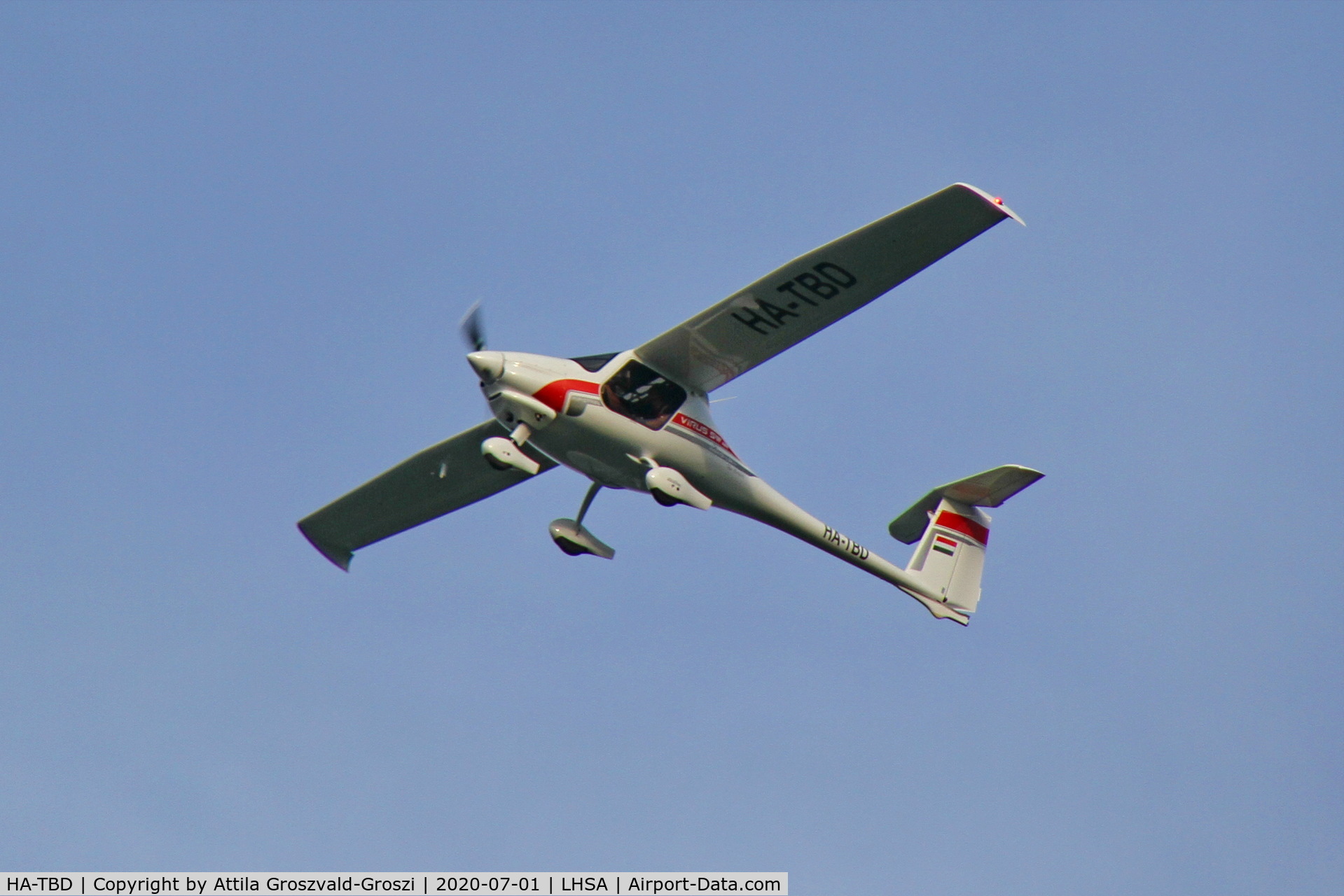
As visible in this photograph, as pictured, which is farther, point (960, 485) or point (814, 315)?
point (960, 485)

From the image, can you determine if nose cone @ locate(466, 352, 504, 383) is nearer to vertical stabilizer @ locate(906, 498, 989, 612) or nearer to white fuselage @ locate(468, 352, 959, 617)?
white fuselage @ locate(468, 352, 959, 617)

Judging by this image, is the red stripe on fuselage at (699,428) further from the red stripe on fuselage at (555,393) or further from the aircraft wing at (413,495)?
the aircraft wing at (413,495)

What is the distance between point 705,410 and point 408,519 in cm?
473

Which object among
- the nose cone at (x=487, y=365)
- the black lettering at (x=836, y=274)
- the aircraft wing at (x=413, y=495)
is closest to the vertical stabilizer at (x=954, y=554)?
the black lettering at (x=836, y=274)

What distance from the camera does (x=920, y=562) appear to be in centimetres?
1830

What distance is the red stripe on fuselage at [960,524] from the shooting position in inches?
736

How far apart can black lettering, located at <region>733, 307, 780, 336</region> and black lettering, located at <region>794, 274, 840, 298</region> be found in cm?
64

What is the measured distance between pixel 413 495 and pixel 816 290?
619 centimetres

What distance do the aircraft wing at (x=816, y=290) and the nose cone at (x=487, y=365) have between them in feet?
5.47

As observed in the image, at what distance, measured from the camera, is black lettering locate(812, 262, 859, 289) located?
14.0 m

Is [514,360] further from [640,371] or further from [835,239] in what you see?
[835,239]

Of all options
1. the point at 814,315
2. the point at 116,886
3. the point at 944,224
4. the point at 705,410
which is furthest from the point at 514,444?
the point at 116,886

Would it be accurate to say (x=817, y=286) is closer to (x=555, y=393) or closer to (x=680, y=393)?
(x=680, y=393)

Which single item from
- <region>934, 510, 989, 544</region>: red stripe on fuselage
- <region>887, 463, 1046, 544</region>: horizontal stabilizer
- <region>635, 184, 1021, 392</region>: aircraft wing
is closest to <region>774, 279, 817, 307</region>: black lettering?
<region>635, 184, 1021, 392</region>: aircraft wing
